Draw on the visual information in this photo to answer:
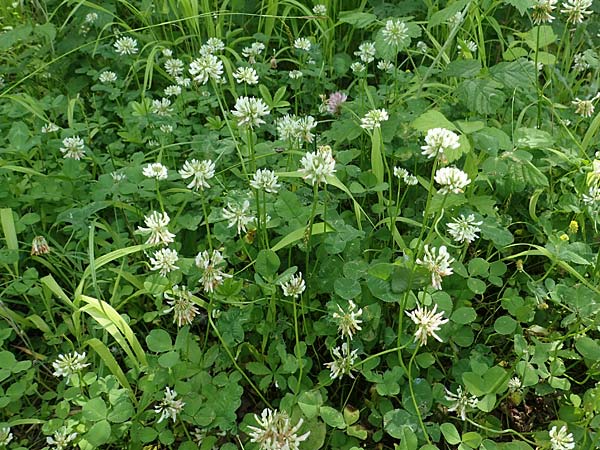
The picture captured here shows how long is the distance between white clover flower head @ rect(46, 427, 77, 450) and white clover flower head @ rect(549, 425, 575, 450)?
1143 millimetres

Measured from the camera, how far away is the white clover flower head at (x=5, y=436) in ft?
5.35

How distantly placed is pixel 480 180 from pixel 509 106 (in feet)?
1.71

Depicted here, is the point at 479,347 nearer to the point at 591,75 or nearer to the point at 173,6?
the point at 591,75

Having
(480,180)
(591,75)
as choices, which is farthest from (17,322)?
(591,75)

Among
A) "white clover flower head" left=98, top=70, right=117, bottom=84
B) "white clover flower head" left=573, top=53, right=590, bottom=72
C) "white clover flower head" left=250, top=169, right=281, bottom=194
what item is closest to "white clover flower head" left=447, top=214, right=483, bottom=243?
"white clover flower head" left=250, top=169, right=281, bottom=194

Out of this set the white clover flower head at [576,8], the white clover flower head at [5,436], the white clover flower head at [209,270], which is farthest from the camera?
the white clover flower head at [576,8]

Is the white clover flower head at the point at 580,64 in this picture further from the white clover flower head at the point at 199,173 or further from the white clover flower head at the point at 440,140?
the white clover flower head at the point at 199,173

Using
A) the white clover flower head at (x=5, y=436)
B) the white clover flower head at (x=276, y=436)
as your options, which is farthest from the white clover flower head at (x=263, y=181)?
the white clover flower head at (x=5, y=436)

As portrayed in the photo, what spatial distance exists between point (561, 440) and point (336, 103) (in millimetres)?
1446

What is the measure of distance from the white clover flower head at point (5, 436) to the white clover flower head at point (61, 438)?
0.50 feet

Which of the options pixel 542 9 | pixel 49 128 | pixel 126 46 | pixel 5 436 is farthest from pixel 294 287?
pixel 126 46

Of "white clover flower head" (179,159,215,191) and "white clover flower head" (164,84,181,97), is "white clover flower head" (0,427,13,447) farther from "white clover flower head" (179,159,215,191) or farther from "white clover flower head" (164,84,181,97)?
"white clover flower head" (164,84,181,97)

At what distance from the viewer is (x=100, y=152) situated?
2.56m

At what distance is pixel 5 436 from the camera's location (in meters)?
1.64
